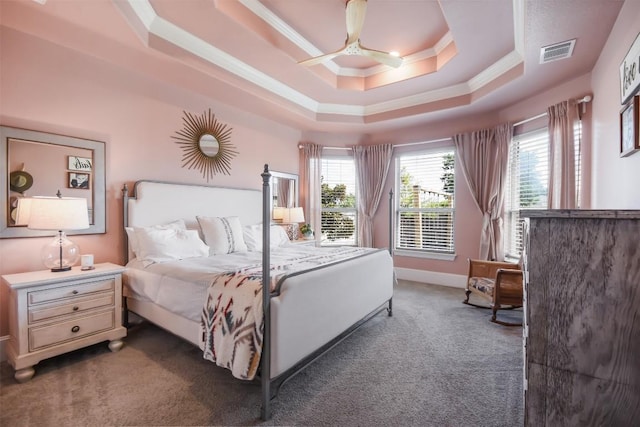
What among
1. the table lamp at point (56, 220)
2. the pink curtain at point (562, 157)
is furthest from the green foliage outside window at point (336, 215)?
the table lamp at point (56, 220)

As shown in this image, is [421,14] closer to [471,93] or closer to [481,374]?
[471,93]

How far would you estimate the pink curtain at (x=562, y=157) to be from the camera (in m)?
3.09

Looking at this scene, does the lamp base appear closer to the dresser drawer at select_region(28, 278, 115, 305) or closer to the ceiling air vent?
the dresser drawer at select_region(28, 278, 115, 305)

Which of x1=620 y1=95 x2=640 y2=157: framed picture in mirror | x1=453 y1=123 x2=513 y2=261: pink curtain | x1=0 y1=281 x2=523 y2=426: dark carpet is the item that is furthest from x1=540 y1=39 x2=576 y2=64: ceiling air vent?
x1=0 y1=281 x2=523 y2=426: dark carpet

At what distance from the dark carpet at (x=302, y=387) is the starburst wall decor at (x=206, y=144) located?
6.89ft

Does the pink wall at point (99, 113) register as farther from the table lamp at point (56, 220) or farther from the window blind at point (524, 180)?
the window blind at point (524, 180)

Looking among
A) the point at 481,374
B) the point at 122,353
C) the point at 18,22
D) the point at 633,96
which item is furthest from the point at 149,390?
the point at 633,96

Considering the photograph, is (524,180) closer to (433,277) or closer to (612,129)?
(612,129)

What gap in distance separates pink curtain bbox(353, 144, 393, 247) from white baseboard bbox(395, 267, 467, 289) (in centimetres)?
80

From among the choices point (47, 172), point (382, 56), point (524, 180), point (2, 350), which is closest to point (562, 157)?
point (524, 180)

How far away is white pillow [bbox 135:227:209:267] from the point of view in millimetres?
2719

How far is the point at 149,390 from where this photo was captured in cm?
190

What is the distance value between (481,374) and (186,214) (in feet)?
11.2

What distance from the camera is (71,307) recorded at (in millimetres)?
2203
